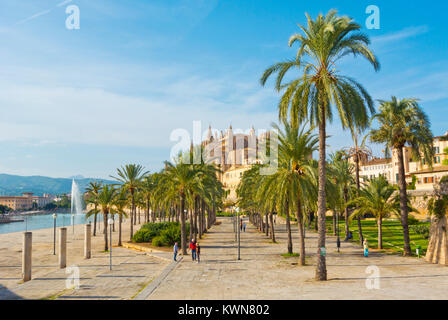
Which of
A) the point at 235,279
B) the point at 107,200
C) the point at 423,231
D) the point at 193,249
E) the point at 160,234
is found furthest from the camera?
the point at 423,231

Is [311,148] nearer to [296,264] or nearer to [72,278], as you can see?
[296,264]

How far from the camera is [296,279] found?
17.9 m

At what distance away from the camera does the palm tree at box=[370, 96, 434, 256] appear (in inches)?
1046

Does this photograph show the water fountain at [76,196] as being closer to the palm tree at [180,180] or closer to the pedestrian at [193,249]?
the palm tree at [180,180]

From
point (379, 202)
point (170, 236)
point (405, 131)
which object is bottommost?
point (170, 236)

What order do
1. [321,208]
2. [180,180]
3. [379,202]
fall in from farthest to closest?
[379,202] → [180,180] → [321,208]

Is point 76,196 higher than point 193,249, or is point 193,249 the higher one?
point 76,196

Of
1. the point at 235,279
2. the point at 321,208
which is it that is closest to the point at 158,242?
the point at 235,279

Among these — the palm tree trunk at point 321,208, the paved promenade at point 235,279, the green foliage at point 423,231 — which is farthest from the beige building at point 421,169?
the palm tree trunk at point 321,208

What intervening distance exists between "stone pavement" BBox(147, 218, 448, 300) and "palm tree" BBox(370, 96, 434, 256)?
13.7 feet

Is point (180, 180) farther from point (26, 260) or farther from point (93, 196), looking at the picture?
point (93, 196)

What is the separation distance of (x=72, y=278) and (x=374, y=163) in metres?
117

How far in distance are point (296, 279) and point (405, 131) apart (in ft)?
52.1
